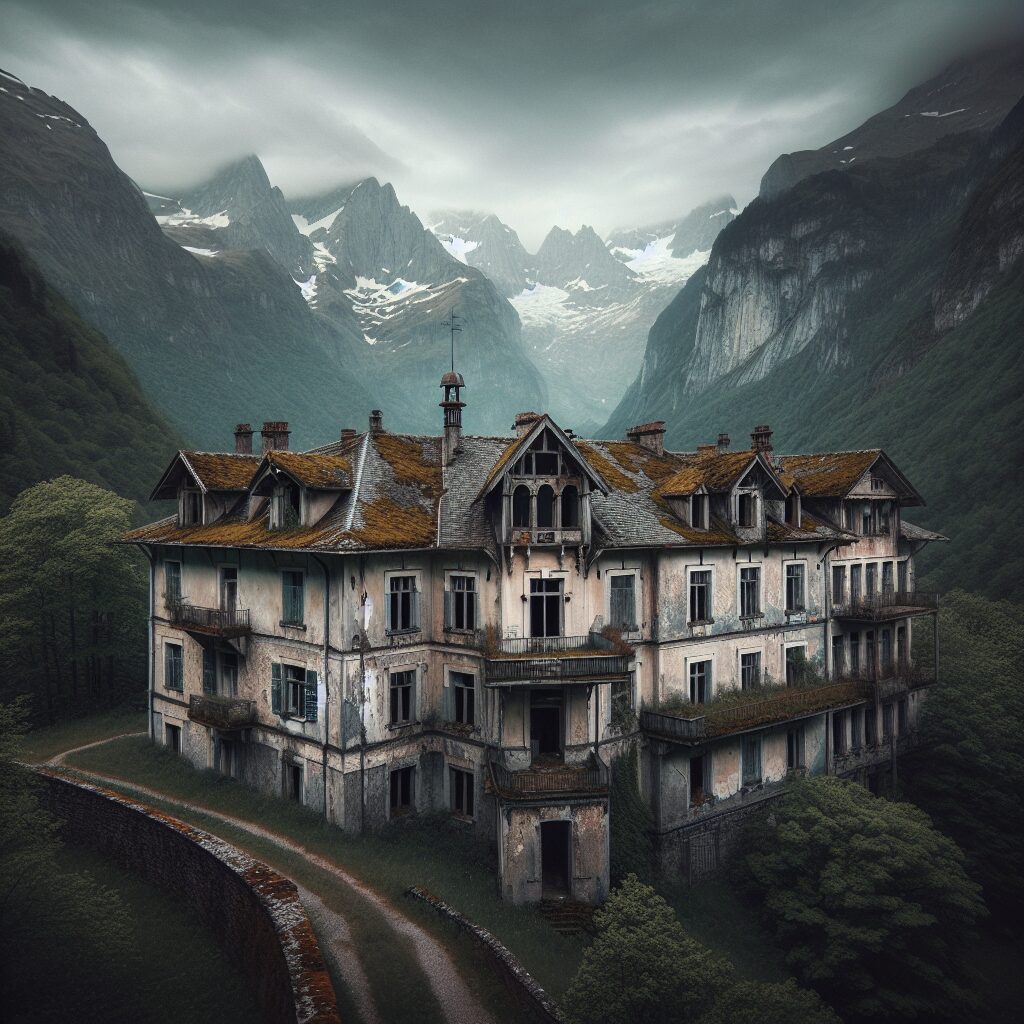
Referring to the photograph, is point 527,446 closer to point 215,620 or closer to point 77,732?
point 215,620

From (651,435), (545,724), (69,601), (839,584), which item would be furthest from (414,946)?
(69,601)

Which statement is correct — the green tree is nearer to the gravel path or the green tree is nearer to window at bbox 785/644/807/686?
the gravel path

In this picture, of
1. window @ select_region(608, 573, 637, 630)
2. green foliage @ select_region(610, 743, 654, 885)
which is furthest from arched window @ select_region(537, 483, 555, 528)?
green foliage @ select_region(610, 743, 654, 885)

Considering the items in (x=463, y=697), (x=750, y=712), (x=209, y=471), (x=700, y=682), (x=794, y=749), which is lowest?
(x=794, y=749)

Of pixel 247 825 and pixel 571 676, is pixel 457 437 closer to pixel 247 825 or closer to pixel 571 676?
pixel 571 676

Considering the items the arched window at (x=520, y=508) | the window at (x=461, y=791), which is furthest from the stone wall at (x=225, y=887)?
Result: the arched window at (x=520, y=508)

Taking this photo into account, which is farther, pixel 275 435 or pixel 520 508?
pixel 275 435
